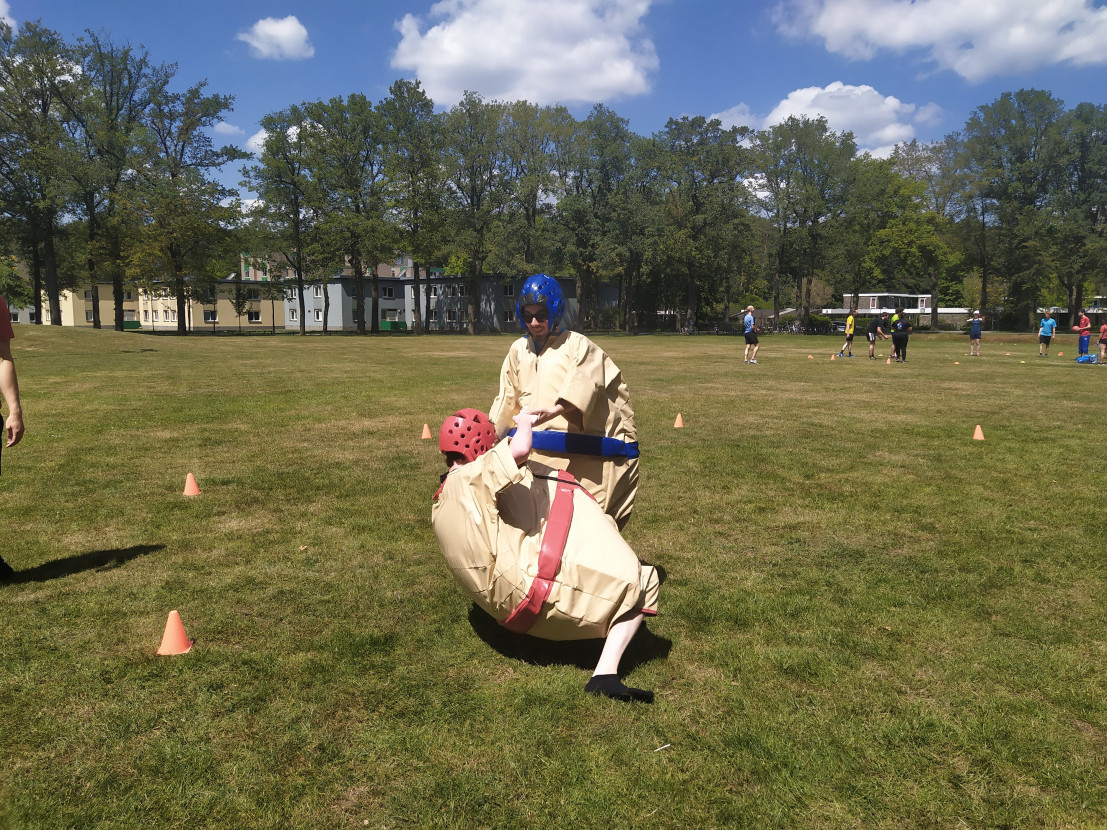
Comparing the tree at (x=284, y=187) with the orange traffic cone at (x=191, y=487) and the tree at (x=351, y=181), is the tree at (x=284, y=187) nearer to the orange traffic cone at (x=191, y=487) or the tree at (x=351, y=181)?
the tree at (x=351, y=181)

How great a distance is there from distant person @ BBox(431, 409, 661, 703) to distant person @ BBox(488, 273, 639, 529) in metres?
0.52

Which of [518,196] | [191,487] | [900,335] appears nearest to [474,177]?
[518,196]

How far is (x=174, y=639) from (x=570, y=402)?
3.13 m

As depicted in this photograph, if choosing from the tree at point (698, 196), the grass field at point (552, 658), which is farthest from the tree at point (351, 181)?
the grass field at point (552, 658)

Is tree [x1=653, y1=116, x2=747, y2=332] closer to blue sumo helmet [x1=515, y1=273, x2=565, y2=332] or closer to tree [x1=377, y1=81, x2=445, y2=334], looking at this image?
tree [x1=377, y1=81, x2=445, y2=334]

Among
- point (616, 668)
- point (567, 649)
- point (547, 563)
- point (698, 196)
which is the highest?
point (698, 196)

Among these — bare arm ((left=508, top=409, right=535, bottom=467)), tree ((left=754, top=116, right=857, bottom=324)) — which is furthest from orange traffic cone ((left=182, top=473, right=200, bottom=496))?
tree ((left=754, top=116, right=857, bottom=324))

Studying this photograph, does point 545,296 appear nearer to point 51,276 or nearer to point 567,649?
point 567,649

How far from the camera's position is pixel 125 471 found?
9578mm

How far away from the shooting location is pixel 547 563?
3902 mm

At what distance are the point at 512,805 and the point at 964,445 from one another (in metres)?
11.0

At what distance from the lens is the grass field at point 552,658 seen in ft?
10.8

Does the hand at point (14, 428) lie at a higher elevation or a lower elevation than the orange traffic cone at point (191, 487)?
higher

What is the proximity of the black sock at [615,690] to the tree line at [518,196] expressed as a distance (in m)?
62.6
